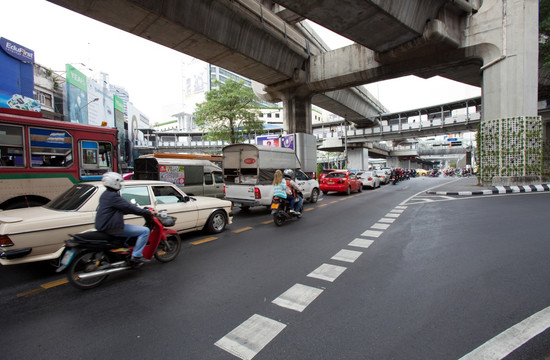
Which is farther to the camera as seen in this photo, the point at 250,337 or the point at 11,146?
the point at 11,146

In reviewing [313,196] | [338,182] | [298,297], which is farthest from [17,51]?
[298,297]

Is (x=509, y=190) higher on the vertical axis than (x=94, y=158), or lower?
lower

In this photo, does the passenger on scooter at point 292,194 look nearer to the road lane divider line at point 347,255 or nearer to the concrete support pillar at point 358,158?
the road lane divider line at point 347,255

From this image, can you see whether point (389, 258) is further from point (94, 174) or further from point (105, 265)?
point (94, 174)

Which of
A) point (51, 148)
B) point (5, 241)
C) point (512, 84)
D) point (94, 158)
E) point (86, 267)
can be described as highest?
point (512, 84)

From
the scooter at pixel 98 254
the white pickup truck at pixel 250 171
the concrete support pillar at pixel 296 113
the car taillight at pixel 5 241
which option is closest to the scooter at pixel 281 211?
the white pickup truck at pixel 250 171

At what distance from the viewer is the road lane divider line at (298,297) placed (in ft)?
10.4

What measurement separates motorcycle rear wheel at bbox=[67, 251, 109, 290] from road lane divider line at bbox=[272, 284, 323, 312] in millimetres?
2617

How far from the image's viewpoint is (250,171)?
10.1 meters

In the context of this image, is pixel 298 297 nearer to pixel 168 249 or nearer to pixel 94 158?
pixel 168 249

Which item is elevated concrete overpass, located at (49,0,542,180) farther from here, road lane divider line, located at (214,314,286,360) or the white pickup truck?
road lane divider line, located at (214,314,286,360)

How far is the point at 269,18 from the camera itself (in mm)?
14156

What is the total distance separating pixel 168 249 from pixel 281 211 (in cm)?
372

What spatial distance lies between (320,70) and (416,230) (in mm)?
13599
